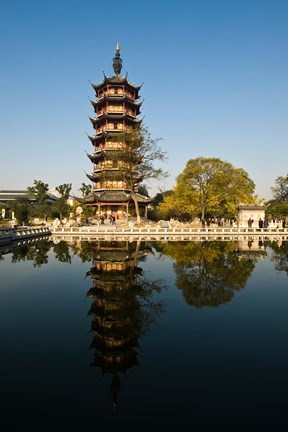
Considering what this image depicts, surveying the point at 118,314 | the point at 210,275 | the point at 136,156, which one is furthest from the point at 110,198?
the point at 118,314

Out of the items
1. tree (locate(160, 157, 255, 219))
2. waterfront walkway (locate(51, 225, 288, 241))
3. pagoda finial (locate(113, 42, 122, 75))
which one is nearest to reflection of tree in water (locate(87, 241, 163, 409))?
waterfront walkway (locate(51, 225, 288, 241))

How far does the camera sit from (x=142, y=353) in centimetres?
500

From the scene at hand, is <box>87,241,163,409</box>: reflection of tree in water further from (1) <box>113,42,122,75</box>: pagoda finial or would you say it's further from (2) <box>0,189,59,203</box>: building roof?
(2) <box>0,189,59,203</box>: building roof

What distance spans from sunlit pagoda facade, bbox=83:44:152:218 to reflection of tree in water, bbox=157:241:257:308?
2625 cm

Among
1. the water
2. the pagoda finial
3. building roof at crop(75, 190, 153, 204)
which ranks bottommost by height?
the water

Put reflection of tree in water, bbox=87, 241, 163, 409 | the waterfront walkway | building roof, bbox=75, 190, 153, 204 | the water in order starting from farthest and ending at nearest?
building roof, bbox=75, 190, 153, 204 → the waterfront walkway → reflection of tree in water, bbox=87, 241, 163, 409 → the water

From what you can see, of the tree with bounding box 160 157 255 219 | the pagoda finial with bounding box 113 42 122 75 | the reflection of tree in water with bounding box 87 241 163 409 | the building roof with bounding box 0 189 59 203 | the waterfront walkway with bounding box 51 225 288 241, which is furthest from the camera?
the building roof with bounding box 0 189 59 203

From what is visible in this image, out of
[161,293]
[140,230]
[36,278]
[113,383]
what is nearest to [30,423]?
[113,383]

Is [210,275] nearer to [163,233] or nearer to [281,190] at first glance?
[163,233]

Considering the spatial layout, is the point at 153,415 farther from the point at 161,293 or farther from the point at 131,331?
the point at 161,293

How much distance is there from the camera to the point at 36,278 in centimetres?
1082

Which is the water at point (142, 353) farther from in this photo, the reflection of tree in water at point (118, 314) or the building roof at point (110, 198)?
the building roof at point (110, 198)

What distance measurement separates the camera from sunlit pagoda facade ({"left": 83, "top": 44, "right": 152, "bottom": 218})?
42.1m

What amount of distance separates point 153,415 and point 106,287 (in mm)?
5883
